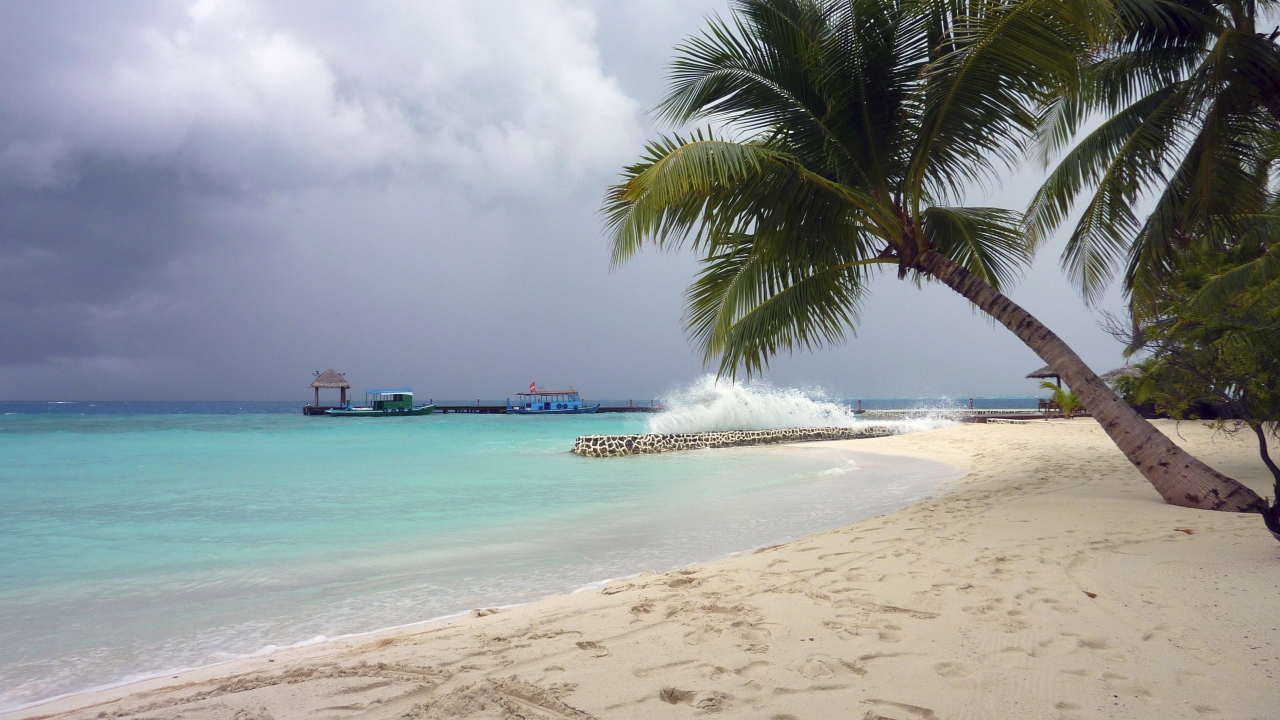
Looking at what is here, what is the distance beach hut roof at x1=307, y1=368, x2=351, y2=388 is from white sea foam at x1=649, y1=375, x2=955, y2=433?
32.0 meters

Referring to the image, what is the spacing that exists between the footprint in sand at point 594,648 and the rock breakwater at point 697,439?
43.3 feet

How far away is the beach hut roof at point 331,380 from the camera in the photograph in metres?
46.1

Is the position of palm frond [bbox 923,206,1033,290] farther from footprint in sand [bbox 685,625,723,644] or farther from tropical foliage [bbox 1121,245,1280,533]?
footprint in sand [bbox 685,625,723,644]

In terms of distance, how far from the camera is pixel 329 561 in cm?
518

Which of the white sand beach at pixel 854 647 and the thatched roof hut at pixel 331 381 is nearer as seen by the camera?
the white sand beach at pixel 854 647

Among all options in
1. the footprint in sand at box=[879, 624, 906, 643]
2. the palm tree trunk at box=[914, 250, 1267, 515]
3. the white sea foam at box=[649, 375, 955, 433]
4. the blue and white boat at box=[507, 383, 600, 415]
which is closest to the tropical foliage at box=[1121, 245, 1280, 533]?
the palm tree trunk at box=[914, 250, 1267, 515]

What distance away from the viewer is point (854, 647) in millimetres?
2357

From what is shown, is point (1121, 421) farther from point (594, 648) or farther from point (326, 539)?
point (326, 539)

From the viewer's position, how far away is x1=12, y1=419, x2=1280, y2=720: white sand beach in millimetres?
1938

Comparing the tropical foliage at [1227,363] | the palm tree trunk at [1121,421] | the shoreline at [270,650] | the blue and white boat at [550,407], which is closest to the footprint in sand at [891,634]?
the shoreline at [270,650]

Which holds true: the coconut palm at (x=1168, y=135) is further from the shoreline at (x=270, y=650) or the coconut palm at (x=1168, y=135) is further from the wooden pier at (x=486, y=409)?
the wooden pier at (x=486, y=409)

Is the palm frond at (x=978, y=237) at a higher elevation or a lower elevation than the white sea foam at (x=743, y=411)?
A: higher

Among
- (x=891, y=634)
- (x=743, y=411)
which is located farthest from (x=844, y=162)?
(x=743, y=411)

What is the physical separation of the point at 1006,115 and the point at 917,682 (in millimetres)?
5162
